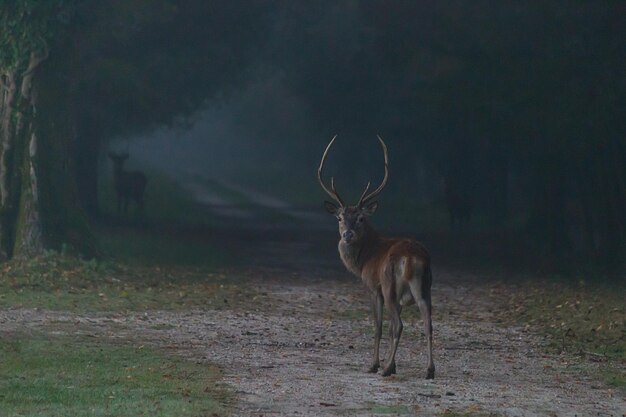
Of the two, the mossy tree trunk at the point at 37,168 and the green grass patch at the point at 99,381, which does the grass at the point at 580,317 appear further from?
the mossy tree trunk at the point at 37,168

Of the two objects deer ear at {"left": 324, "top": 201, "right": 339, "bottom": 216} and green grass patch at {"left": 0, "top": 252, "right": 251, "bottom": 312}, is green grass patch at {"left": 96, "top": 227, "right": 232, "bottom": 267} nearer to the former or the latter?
green grass patch at {"left": 0, "top": 252, "right": 251, "bottom": 312}

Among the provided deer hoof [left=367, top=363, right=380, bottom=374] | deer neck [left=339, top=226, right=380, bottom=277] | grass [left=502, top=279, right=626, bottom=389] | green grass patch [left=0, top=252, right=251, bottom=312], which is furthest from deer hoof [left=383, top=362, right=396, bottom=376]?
green grass patch [left=0, top=252, right=251, bottom=312]

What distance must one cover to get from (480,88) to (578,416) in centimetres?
1949

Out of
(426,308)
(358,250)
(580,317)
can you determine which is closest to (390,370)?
(426,308)

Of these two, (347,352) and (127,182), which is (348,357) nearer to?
(347,352)

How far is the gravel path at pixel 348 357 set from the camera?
413 inches

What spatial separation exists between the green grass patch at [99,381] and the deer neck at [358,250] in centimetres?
188

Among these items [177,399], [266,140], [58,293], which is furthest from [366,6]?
[266,140]

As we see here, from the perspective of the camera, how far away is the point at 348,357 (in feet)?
44.1

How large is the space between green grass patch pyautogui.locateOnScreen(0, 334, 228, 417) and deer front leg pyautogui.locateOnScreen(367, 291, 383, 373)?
1.47 meters

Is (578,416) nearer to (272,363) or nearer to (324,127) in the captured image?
(272,363)

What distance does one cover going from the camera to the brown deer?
12.1 m

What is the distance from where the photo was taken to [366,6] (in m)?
34.9

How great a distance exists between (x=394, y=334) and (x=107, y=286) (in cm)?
879
